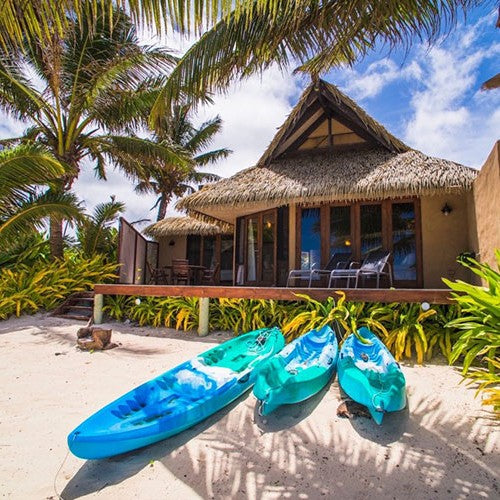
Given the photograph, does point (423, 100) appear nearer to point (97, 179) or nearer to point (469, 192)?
point (469, 192)

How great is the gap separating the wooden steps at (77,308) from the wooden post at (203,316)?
287 centimetres

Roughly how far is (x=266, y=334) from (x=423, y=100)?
5553mm

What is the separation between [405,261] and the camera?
719cm

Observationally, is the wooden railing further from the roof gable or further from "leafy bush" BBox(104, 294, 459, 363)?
the roof gable

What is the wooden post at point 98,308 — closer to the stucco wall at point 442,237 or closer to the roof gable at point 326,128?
the roof gable at point 326,128

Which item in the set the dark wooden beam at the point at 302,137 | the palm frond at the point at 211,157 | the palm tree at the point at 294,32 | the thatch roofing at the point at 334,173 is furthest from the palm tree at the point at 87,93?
the palm frond at the point at 211,157

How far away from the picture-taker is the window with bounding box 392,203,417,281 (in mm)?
7152

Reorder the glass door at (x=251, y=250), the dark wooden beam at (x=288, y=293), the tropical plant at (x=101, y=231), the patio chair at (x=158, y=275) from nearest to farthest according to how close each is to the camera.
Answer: the dark wooden beam at (x=288, y=293), the glass door at (x=251, y=250), the tropical plant at (x=101, y=231), the patio chair at (x=158, y=275)

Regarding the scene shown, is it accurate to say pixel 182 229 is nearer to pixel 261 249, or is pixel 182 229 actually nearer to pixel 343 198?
pixel 261 249

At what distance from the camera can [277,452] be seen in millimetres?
2516

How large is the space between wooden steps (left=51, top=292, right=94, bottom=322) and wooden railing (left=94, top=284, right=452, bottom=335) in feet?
2.06

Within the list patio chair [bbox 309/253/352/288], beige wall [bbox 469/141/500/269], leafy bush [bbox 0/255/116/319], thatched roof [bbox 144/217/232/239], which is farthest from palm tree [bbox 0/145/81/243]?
beige wall [bbox 469/141/500/269]

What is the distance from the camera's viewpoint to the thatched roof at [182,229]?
Result: 1327 centimetres

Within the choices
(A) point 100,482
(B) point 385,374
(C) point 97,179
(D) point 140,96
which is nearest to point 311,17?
(B) point 385,374
